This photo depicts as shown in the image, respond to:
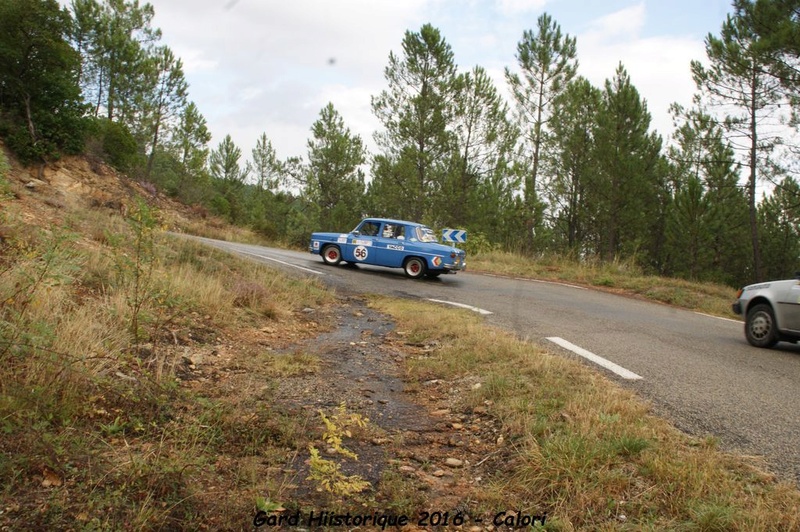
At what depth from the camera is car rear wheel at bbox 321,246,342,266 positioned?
16188 millimetres

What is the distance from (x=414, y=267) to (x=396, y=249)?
2.47 feet

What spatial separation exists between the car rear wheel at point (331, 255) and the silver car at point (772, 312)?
36.0 feet

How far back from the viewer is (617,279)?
52.0 ft

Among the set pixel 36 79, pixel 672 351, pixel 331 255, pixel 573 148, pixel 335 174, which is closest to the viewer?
pixel 672 351

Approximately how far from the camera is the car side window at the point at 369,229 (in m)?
15.4

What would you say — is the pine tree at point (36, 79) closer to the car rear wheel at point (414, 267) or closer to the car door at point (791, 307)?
the car rear wheel at point (414, 267)

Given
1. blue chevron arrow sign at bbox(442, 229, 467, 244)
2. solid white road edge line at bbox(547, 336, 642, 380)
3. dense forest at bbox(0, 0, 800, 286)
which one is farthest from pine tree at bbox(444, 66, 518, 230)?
solid white road edge line at bbox(547, 336, 642, 380)

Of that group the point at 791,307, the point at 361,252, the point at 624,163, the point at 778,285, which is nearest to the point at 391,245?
the point at 361,252

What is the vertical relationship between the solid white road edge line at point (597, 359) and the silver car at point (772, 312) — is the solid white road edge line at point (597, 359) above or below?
below

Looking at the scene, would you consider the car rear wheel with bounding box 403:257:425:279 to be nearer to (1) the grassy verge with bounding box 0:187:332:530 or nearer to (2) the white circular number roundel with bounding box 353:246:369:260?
(2) the white circular number roundel with bounding box 353:246:369:260

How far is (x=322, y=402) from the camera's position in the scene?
435 centimetres

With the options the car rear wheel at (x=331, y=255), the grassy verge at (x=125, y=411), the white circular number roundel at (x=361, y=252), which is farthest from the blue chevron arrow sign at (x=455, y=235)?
the grassy verge at (x=125, y=411)

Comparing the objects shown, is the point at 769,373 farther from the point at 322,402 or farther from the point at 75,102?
the point at 75,102

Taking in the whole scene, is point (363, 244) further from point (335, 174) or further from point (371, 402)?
point (335, 174)
